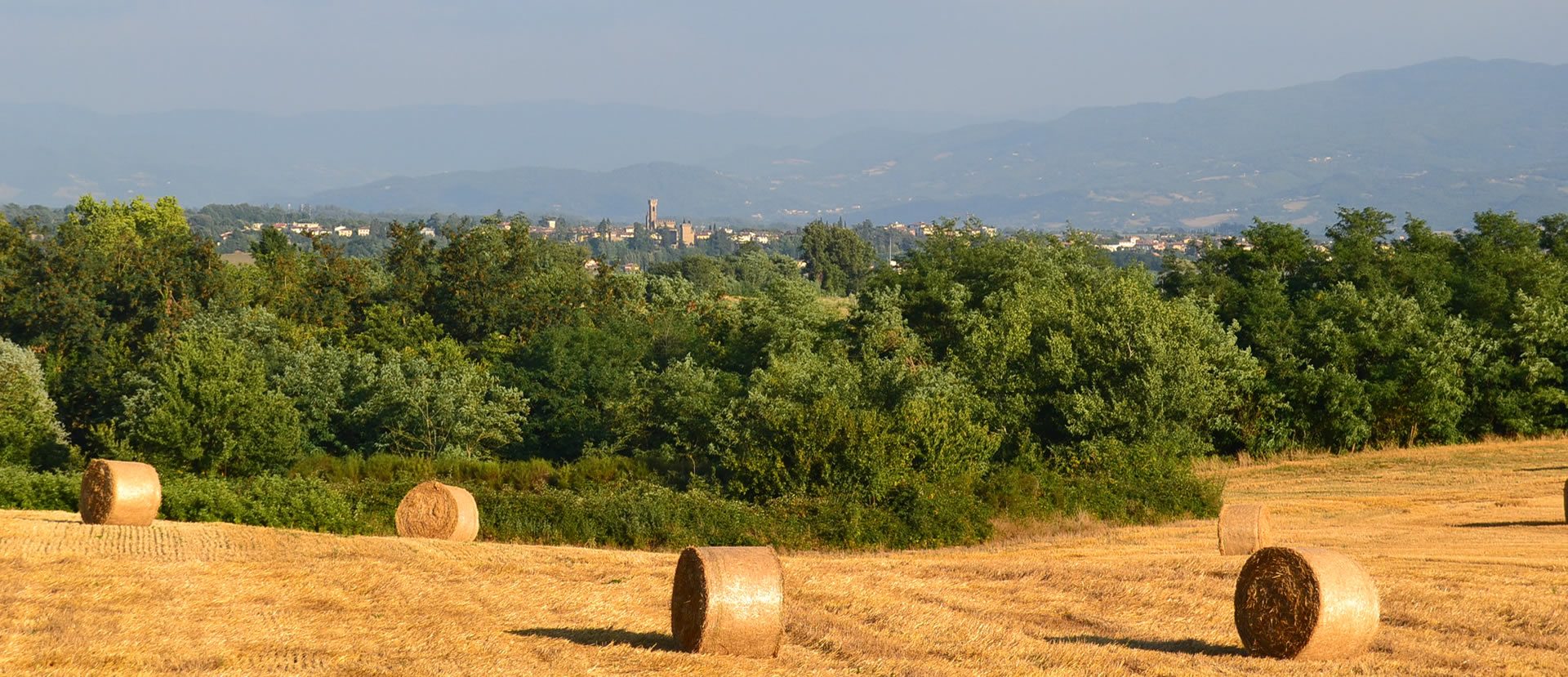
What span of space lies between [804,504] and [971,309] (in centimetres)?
2573

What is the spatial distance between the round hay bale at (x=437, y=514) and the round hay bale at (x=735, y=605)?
41.6 feet

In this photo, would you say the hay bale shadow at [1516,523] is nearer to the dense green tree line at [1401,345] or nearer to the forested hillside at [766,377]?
the forested hillside at [766,377]

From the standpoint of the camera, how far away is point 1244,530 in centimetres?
2331

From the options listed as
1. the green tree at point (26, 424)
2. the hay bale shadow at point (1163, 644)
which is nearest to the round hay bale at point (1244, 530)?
the hay bale shadow at point (1163, 644)

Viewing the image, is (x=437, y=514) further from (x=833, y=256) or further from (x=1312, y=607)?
(x=833, y=256)

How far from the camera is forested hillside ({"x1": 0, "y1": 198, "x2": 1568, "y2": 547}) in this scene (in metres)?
33.6

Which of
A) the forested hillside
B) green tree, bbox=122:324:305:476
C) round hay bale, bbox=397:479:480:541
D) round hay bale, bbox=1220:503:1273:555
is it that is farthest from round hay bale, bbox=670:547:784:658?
green tree, bbox=122:324:305:476

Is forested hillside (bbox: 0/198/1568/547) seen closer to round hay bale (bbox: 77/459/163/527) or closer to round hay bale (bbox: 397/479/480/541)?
round hay bale (bbox: 397/479/480/541)

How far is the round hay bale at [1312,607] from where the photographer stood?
14.1m

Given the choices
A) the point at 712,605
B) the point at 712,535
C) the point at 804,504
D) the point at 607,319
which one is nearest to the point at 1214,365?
the point at 804,504

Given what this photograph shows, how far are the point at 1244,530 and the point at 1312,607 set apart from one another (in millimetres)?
9458

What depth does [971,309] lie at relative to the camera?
186ft

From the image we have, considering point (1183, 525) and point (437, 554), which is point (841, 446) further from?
point (437, 554)

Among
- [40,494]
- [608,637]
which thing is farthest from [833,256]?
[608,637]
